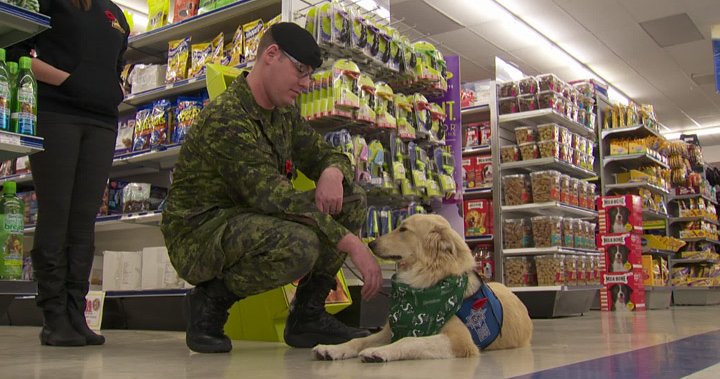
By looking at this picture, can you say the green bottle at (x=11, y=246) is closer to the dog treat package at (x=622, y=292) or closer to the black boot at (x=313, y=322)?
the black boot at (x=313, y=322)

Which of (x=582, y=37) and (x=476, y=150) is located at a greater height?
(x=582, y=37)

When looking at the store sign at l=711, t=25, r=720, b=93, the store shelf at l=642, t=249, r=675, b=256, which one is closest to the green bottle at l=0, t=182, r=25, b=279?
the store shelf at l=642, t=249, r=675, b=256

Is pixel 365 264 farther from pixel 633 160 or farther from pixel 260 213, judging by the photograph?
pixel 633 160

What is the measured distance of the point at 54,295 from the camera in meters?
2.73

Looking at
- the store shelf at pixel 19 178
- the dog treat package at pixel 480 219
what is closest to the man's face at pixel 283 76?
the store shelf at pixel 19 178

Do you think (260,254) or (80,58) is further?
(80,58)

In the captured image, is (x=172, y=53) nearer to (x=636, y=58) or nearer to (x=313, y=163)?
(x=313, y=163)

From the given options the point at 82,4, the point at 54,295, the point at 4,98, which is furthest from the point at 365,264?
the point at 82,4

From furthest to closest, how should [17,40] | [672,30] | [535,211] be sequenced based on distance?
[672,30] → [535,211] → [17,40]

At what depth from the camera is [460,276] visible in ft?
7.69

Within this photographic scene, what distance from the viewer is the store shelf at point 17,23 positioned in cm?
214

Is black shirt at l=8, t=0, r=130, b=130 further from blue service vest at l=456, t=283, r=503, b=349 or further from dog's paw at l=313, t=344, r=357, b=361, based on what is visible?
blue service vest at l=456, t=283, r=503, b=349

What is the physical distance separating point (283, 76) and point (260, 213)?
0.51 m

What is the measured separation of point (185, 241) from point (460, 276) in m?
1.00
